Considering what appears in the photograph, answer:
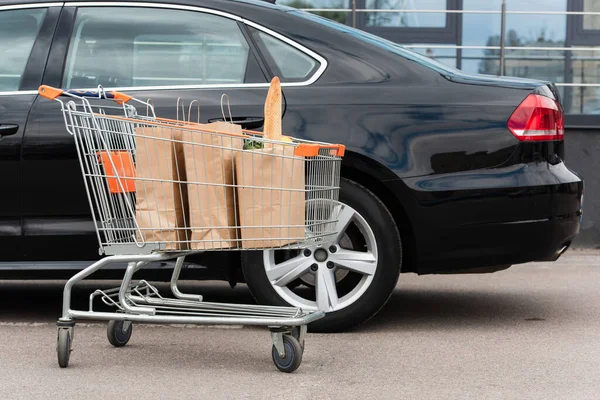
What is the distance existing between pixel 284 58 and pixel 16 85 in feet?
4.47

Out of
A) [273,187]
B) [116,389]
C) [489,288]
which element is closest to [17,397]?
[116,389]

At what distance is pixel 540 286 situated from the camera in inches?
269

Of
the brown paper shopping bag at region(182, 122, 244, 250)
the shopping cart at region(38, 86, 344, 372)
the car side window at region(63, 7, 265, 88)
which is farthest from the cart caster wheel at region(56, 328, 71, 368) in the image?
the car side window at region(63, 7, 265, 88)

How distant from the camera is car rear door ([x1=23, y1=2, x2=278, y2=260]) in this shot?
501cm

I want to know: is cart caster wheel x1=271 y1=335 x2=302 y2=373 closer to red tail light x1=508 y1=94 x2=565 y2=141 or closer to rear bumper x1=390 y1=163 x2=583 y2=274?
rear bumper x1=390 y1=163 x2=583 y2=274

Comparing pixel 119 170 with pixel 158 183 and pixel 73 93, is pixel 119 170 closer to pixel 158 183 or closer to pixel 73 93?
pixel 158 183

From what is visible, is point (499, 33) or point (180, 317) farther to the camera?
point (499, 33)

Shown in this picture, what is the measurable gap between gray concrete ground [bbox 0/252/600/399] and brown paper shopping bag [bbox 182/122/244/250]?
0.57m

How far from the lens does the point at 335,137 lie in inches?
194

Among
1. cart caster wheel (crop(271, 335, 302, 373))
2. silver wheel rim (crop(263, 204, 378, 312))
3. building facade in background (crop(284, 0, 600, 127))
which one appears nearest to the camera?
cart caster wheel (crop(271, 335, 302, 373))

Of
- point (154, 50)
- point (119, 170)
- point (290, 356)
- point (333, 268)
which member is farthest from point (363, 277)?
point (154, 50)

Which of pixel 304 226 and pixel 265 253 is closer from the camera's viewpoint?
pixel 304 226

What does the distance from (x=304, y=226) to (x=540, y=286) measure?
3123 mm

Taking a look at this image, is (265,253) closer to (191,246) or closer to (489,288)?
(191,246)
